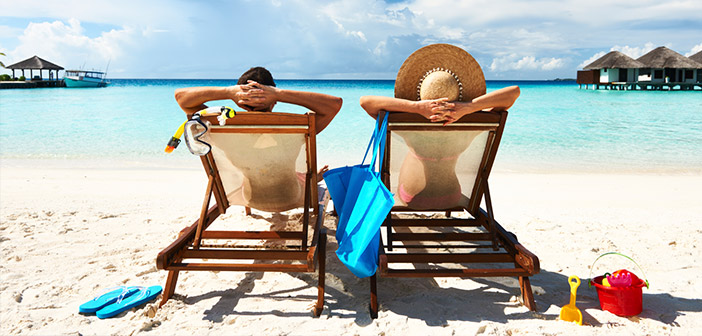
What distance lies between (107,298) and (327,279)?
1210mm

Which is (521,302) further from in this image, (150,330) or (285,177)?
(150,330)

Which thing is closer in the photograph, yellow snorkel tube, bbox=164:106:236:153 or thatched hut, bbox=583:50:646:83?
yellow snorkel tube, bbox=164:106:236:153

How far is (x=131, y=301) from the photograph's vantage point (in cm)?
238

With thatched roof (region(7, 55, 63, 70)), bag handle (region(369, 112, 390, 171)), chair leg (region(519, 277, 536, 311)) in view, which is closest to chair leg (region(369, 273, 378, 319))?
bag handle (region(369, 112, 390, 171))

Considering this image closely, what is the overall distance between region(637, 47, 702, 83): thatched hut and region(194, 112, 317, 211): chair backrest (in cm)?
3686

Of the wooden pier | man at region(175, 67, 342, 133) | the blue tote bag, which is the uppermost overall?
the wooden pier

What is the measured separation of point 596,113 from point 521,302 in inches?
702

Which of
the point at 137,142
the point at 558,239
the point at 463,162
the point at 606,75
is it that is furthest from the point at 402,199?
the point at 606,75

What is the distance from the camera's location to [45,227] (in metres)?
3.72

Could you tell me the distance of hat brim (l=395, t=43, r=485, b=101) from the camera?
8.71 ft

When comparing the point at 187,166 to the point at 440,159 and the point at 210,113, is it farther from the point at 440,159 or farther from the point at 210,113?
the point at 440,159

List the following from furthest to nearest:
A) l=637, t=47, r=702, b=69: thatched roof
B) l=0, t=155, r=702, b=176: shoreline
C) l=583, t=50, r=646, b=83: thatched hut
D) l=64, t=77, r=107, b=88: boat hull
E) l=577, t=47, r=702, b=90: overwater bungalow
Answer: l=64, t=77, r=107, b=88: boat hull
l=583, t=50, r=646, b=83: thatched hut
l=577, t=47, r=702, b=90: overwater bungalow
l=637, t=47, r=702, b=69: thatched roof
l=0, t=155, r=702, b=176: shoreline

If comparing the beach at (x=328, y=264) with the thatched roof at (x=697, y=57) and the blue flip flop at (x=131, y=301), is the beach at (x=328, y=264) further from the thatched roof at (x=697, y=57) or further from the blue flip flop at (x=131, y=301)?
the thatched roof at (x=697, y=57)

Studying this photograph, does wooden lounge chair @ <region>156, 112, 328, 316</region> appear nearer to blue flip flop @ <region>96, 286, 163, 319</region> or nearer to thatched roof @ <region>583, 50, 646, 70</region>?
blue flip flop @ <region>96, 286, 163, 319</region>
